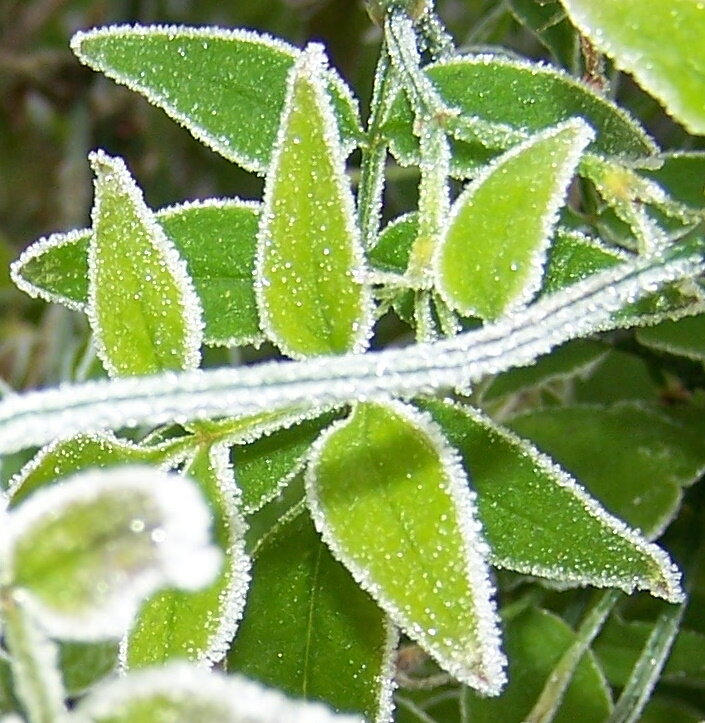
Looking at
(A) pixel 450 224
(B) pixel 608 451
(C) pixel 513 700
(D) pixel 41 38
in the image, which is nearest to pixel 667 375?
(B) pixel 608 451

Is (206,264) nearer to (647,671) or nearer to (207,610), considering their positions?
(207,610)

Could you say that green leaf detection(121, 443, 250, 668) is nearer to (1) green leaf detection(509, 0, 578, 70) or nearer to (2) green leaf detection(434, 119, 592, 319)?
(2) green leaf detection(434, 119, 592, 319)

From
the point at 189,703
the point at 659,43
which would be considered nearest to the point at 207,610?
the point at 189,703

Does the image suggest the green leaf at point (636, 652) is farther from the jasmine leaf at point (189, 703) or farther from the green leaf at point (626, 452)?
the jasmine leaf at point (189, 703)

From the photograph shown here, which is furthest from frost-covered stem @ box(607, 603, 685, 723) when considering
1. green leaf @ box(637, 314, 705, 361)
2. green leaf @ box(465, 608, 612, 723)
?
green leaf @ box(637, 314, 705, 361)

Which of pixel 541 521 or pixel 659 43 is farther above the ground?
pixel 659 43

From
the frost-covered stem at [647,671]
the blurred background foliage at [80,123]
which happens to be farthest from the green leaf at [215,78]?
the blurred background foliage at [80,123]
